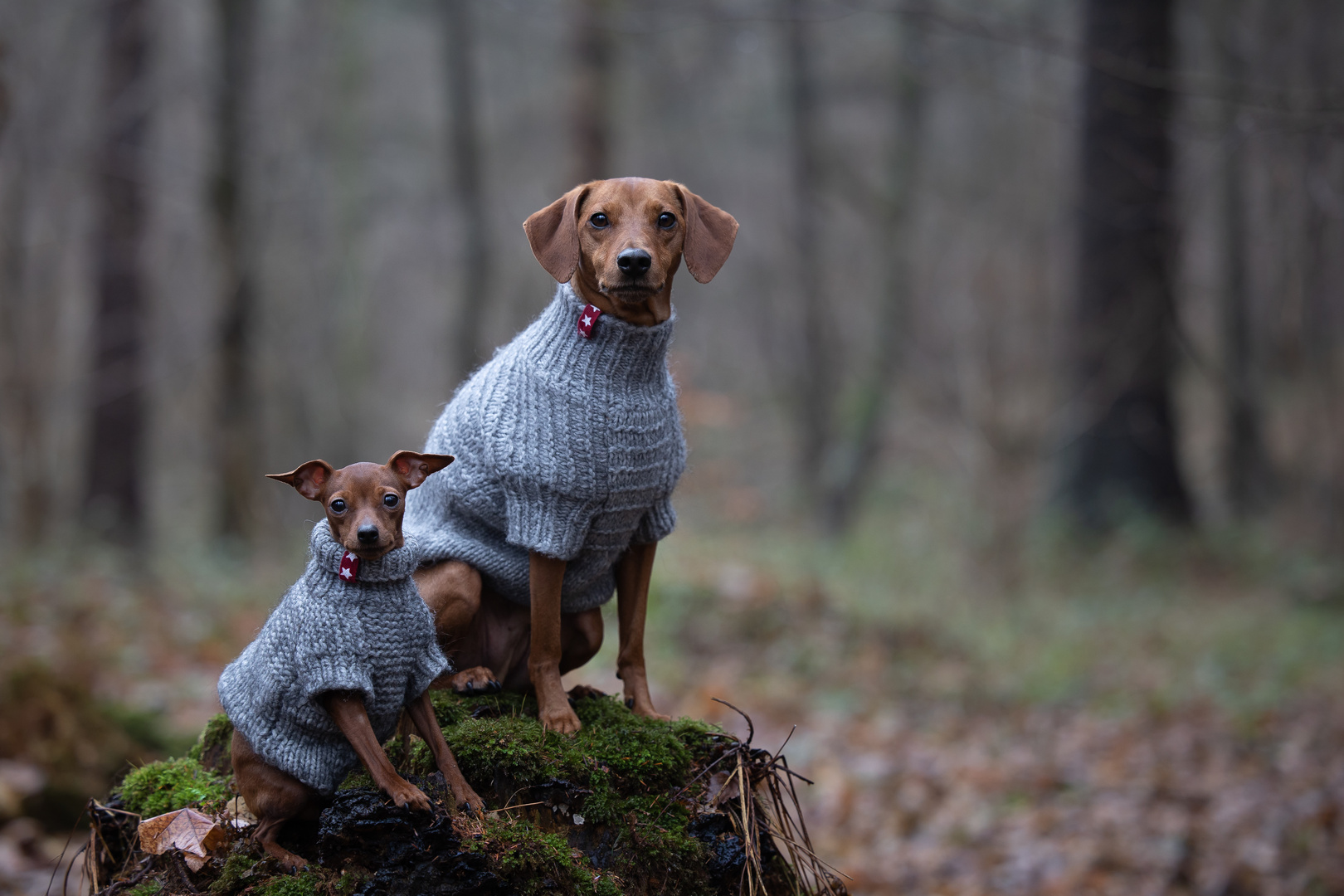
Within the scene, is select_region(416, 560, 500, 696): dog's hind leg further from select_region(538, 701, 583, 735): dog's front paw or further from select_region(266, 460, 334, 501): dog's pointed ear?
select_region(266, 460, 334, 501): dog's pointed ear

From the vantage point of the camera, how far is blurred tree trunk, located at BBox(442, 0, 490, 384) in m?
16.6

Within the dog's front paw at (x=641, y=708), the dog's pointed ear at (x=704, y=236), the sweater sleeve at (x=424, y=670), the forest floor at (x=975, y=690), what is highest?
the dog's pointed ear at (x=704, y=236)

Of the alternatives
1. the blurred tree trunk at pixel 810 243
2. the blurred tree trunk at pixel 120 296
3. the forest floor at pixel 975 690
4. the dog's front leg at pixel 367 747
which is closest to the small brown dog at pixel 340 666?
the dog's front leg at pixel 367 747

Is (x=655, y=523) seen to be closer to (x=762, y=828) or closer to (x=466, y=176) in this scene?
(x=762, y=828)

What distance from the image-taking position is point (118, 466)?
12.5 meters

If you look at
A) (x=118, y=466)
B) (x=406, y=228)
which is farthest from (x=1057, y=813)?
(x=406, y=228)

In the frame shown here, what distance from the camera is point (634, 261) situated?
302 cm

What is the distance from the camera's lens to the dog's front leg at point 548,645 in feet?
10.7

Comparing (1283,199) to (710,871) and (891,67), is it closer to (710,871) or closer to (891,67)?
(891,67)

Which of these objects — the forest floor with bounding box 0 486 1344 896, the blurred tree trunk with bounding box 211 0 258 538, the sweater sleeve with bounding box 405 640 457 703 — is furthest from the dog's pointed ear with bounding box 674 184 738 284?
the blurred tree trunk with bounding box 211 0 258 538

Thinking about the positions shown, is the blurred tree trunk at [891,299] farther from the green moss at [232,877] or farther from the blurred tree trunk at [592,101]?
the green moss at [232,877]

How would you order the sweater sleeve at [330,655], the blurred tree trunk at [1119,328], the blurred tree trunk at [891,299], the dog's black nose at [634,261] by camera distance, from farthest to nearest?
the blurred tree trunk at [891,299]
the blurred tree trunk at [1119,328]
the dog's black nose at [634,261]
the sweater sleeve at [330,655]

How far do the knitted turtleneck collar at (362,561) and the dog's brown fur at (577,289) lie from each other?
0.47 meters

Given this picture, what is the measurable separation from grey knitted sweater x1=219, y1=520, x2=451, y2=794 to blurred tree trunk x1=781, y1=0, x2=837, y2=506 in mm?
13839
